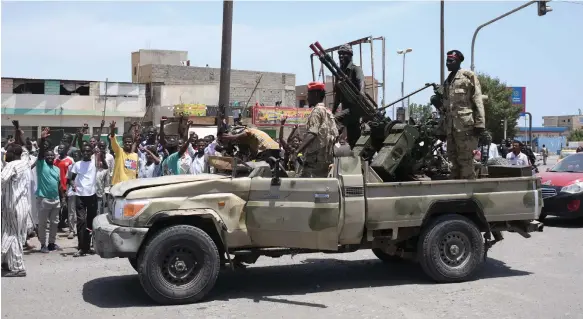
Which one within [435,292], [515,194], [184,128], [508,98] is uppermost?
[508,98]

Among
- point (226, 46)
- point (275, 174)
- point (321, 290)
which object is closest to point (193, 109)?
point (226, 46)

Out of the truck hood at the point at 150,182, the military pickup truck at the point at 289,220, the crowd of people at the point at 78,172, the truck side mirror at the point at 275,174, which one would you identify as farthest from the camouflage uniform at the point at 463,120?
the truck hood at the point at 150,182

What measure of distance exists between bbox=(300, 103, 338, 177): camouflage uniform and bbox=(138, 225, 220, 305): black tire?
5.77ft

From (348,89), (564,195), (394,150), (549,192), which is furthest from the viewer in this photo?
(549,192)

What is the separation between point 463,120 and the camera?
7980 millimetres

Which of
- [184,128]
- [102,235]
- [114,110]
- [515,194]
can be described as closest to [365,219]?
[515,194]

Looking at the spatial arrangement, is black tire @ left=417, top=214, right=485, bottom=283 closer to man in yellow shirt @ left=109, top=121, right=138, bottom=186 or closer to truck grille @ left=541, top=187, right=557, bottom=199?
man in yellow shirt @ left=109, top=121, right=138, bottom=186

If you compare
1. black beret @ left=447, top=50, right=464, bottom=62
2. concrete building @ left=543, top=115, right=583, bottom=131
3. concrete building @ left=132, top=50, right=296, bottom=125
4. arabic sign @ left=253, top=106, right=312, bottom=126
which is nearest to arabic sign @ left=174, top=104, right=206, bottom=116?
arabic sign @ left=253, top=106, right=312, bottom=126

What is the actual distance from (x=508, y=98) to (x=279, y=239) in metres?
47.7

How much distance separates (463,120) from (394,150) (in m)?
1.04

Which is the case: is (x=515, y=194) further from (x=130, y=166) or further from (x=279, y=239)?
(x=130, y=166)

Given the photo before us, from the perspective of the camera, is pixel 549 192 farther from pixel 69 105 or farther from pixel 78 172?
pixel 69 105

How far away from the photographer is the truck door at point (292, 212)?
6.76 m

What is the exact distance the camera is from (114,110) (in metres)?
43.2
